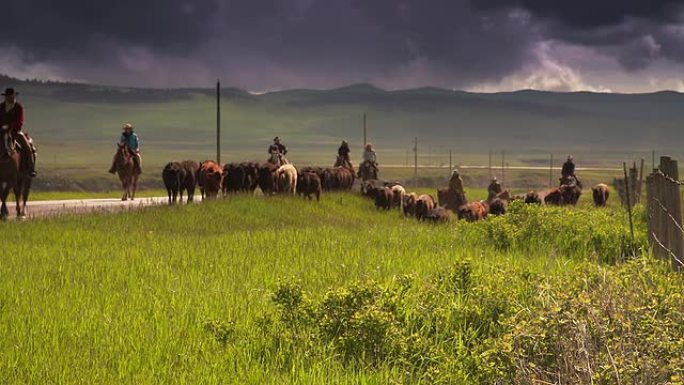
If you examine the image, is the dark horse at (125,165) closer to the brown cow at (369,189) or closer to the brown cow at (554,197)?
the brown cow at (369,189)

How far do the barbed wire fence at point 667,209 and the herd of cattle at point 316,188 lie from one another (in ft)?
46.3

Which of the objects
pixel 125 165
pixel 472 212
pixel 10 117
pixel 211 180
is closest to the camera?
pixel 10 117

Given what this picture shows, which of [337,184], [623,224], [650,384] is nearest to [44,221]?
[623,224]

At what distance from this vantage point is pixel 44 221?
17859mm

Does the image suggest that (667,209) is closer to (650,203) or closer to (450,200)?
(650,203)

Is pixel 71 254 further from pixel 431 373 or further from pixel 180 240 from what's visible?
pixel 431 373

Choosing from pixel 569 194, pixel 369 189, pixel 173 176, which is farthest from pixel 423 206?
pixel 173 176

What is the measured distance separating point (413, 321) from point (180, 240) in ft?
26.5

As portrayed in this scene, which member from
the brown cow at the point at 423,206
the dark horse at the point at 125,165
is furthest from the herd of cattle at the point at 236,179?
the brown cow at the point at 423,206

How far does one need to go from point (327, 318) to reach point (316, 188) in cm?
2124

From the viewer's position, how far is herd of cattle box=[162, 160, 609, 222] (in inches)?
1093

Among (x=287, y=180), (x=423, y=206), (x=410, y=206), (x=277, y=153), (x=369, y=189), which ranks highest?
(x=277, y=153)

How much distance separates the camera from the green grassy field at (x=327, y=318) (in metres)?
6.22

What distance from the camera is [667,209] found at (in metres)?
10.2
